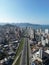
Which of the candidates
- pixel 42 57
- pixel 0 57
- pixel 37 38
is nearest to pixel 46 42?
pixel 37 38

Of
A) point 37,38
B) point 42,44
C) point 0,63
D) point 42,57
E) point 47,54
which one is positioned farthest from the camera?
point 37,38

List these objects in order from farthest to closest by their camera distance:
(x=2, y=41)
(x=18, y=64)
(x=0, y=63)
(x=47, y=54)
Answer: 1. (x=2, y=41)
2. (x=47, y=54)
3. (x=0, y=63)
4. (x=18, y=64)

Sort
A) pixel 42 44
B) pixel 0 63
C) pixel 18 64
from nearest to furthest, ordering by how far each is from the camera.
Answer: pixel 18 64, pixel 0 63, pixel 42 44

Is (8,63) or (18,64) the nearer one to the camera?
(18,64)

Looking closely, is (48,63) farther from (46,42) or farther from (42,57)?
(46,42)

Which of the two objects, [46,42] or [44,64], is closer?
[44,64]

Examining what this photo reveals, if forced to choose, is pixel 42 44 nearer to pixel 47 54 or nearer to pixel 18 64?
pixel 47 54

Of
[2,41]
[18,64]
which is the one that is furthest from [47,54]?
[2,41]

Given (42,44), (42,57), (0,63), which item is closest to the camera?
(0,63)

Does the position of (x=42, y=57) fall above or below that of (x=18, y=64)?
below
